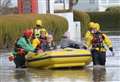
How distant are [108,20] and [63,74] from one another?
157 ft

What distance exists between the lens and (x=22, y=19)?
32750 millimetres

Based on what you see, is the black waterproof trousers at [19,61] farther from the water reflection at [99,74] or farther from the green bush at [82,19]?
the green bush at [82,19]

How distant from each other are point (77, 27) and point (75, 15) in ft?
13.3

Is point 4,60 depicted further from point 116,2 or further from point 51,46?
point 116,2

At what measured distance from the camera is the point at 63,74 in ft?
60.9

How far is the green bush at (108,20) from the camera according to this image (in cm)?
6544

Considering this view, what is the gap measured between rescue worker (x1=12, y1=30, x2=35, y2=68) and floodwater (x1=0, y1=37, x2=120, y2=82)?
30 cm

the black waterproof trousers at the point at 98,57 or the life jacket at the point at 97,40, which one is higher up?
the life jacket at the point at 97,40

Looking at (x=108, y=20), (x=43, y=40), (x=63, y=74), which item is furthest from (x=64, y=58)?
(x=108, y=20)

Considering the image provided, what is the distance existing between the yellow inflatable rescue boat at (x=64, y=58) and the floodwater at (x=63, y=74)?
0.21 m

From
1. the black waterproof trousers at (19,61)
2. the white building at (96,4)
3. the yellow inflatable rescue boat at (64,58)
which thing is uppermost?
the yellow inflatable rescue boat at (64,58)

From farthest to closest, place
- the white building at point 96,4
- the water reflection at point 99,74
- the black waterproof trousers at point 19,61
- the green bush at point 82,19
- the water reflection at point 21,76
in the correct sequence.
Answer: the white building at point 96,4, the green bush at point 82,19, the black waterproof trousers at point 19,61, the water reflection at point 21,76, the water reflection at point 99,74

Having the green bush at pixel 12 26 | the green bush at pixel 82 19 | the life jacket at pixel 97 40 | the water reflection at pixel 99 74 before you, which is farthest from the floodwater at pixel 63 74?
the green bush at pixel 82 19

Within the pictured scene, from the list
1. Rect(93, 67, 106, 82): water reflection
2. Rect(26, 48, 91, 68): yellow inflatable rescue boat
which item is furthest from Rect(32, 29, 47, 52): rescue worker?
Rect(93, 67, 106, 82): water reflection
